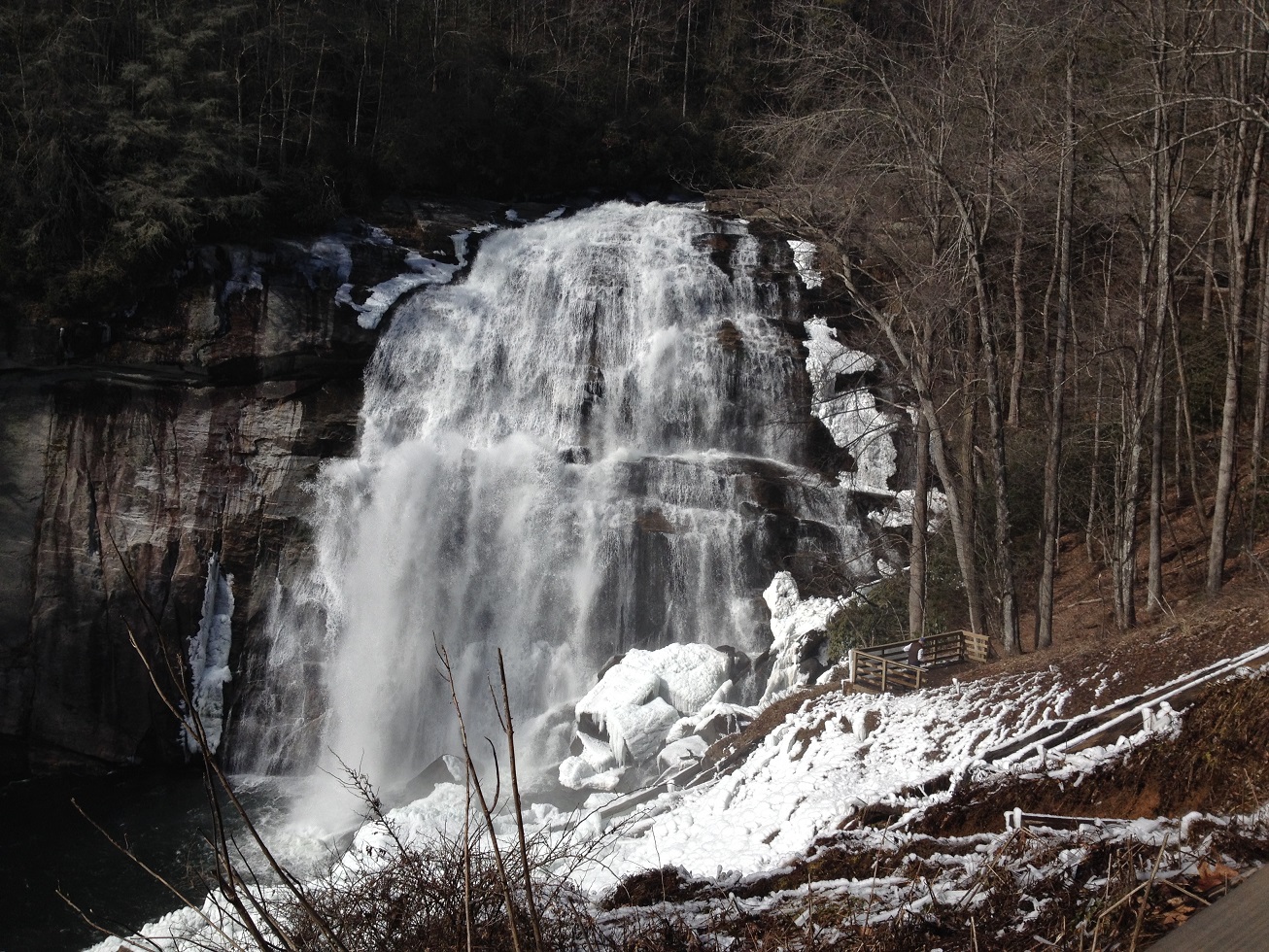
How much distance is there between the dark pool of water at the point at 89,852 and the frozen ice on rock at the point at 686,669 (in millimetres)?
7053

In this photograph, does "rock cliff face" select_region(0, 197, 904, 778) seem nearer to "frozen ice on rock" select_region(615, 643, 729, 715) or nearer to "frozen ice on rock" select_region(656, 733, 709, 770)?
"frozen ice on rock" select_region(615, 643, 729, 715)

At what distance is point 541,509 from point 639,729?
5.68 metres

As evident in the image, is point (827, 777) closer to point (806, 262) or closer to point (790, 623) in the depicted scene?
point (790, 623)

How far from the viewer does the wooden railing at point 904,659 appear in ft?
37.1

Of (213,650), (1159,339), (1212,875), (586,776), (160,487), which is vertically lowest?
(586,776)

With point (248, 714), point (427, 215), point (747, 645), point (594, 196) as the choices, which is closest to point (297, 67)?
point (427, 215)

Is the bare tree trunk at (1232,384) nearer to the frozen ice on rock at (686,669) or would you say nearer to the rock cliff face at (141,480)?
the frozen ice on rock at (686,669)

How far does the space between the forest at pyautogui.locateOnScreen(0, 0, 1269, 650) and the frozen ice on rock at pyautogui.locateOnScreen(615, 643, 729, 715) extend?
12.4 feet

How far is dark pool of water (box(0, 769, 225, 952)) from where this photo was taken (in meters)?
12.4

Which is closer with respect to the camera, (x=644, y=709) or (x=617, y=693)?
(x=644, y=709)

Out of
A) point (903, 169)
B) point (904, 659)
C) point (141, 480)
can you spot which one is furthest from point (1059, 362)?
point (141, 480)

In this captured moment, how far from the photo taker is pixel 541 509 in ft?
60.3

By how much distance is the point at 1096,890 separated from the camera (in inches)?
104

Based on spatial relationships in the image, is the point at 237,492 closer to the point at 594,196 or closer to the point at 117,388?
the point at 117,388
